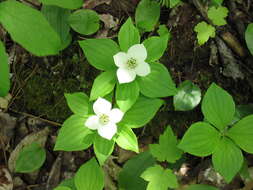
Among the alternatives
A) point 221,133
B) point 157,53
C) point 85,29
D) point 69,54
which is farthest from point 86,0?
point 221,133

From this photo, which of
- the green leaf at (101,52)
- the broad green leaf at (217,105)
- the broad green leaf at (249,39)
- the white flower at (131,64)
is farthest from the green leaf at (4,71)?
the broad green leaf at (249,39)

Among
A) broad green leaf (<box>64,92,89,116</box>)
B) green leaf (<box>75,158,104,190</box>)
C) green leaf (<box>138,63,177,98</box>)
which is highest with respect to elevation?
green leaf (<box>138,63,177,98</box>)

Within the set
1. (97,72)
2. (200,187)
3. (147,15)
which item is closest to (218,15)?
(147,15)

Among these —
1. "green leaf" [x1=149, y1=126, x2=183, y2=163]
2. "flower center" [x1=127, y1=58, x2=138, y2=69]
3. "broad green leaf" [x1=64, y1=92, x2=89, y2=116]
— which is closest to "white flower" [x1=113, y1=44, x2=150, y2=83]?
"flower center" [x1=127, y1=58, x2=138, y2=69]

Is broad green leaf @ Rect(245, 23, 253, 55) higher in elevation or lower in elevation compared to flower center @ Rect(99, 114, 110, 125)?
higher

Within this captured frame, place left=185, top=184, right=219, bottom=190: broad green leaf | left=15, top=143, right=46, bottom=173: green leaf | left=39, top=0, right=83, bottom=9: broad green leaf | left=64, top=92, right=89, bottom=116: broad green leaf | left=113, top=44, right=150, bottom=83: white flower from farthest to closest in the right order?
left=15, top=143, right=46, bottom=173: green leaf, left=185, top=184, right=219, bottom=190: broad green leaf, left=64, top=92, right=89, bottom=116: broad green leaf, left=113, top=44, right=150, bottom=83: white flower, left=39, top=0, right=83, bottom=9: broad green leaf

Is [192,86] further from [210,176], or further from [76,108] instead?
[76,108]

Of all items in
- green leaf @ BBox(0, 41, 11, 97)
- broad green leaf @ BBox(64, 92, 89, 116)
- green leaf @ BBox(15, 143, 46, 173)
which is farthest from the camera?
green leaf @ BBox(15, 143, 46, 173)

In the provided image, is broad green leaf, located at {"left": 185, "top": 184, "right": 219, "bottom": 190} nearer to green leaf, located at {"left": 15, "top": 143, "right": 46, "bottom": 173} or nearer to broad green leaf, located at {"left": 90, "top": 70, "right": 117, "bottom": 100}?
broad green leaf, located at {"left": 90, "top": 70, "right": 117, "bottom": 100}
